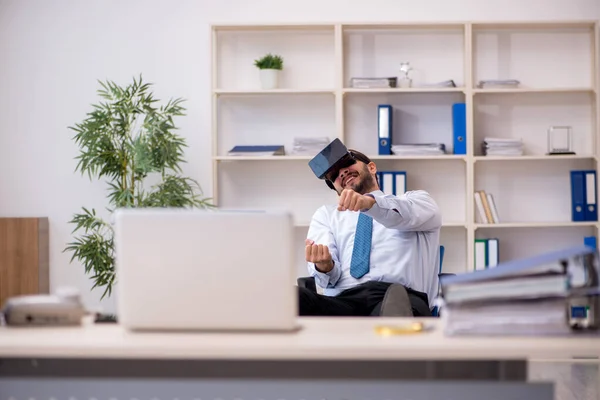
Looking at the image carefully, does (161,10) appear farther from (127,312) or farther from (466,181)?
(127,312)

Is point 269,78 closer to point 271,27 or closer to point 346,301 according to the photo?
point 271,27

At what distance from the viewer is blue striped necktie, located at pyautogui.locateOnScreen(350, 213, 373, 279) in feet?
12.6

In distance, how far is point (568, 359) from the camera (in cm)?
527

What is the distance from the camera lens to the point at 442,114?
557 cm

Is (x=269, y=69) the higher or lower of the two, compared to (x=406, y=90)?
higher

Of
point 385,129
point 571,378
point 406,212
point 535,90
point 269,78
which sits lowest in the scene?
point 571,378

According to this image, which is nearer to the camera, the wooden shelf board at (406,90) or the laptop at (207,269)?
the laptop at (207,269)

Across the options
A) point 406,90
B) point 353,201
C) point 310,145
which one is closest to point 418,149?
point 406,90

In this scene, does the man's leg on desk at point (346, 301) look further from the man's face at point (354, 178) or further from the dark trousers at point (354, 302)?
the man's face at point (354, 178)

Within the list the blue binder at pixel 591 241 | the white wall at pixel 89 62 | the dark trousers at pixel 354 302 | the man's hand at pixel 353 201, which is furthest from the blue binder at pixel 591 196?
the man's hand at pixel 353 201

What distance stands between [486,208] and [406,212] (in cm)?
194

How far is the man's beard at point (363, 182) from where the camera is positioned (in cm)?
393

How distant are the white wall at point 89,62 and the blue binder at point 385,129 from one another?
0.65m

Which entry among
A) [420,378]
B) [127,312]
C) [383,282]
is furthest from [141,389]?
[383,282]
